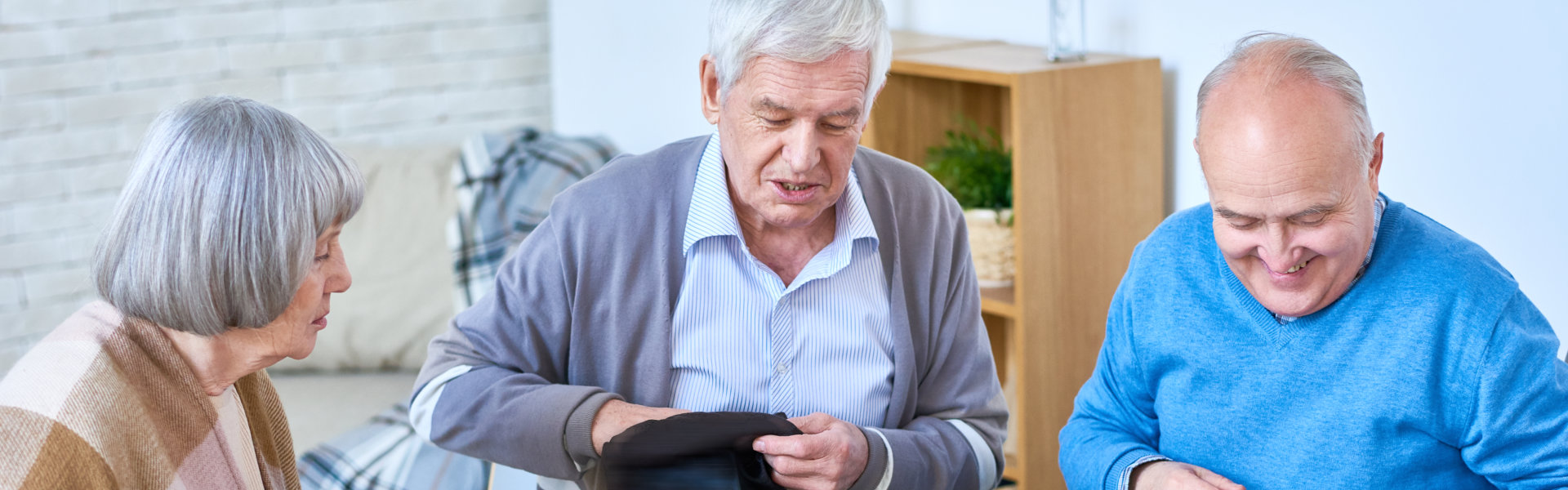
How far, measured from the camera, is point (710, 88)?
1533 mm

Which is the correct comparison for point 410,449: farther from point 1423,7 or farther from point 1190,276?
point 1423,7

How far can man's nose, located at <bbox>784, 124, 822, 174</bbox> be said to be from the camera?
4.71 ft

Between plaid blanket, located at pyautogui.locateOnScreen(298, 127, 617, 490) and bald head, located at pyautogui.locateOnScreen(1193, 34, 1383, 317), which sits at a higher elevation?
bald head, located at pyautogui.locateOnScreen(1193, 34, 1383, 317)

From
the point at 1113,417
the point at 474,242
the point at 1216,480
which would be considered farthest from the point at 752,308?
the point at 474,242

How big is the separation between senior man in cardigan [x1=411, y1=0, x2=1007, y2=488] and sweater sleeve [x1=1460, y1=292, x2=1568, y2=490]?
2.01ft

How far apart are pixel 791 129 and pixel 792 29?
4.8 inches

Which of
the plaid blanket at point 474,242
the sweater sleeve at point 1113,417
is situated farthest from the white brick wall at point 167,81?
the sweater sleeve at point 1113,417

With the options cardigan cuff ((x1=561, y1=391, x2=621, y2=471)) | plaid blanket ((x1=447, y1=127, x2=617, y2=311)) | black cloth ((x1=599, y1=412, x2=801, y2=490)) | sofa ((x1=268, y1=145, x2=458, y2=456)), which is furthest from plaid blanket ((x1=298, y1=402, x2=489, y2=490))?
black cloth ((x1=599, y1=412, x2=801, y2=490))

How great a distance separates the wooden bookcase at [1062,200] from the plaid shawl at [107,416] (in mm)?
1333

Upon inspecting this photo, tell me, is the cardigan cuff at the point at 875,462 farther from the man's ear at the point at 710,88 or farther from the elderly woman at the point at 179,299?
the elderly woman at the point at 179,299

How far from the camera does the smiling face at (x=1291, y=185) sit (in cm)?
117

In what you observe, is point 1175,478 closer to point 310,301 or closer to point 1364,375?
point 1364,375

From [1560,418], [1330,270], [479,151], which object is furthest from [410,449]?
[1560,418]

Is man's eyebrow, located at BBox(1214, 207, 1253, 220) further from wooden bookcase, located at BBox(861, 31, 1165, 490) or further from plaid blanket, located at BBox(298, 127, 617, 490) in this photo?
plaid blanket, located at BBox(298, 127, 617, 490)
